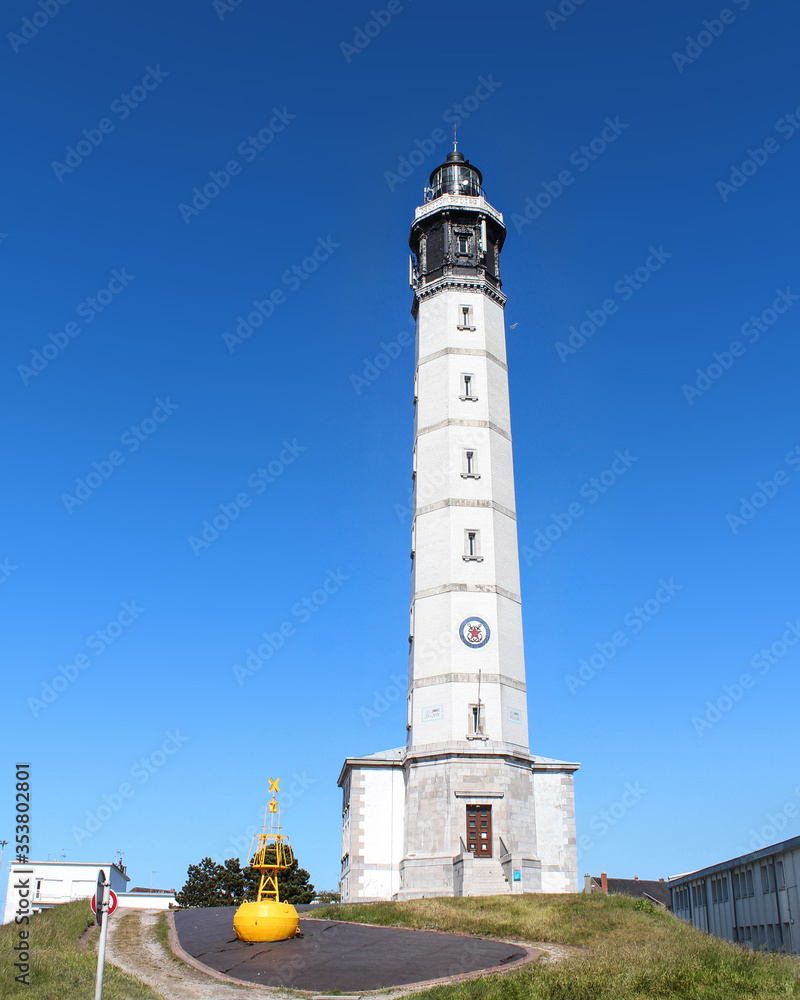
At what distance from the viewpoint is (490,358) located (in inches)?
1897

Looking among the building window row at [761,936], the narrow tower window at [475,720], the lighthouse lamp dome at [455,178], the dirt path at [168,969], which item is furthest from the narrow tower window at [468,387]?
the building window row at [761,936]

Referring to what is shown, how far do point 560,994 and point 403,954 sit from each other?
7.27 metres

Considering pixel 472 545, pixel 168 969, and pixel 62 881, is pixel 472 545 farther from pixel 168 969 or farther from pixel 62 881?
pixel 62 881

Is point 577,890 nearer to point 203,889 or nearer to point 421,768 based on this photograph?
point 421,768

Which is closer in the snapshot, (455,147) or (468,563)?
(468,563)

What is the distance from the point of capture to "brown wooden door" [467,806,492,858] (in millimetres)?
38366

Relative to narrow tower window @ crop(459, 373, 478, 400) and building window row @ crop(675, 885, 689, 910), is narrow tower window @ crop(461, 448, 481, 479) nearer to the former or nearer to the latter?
narrow tower window @ crop(459, 373, 478, 400)

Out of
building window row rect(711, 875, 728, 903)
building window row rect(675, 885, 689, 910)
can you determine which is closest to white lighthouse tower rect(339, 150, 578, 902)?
building window row rect(675, 885, 689, 910)

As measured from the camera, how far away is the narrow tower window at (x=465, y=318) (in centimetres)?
4862

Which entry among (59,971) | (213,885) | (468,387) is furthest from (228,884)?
(59,971)

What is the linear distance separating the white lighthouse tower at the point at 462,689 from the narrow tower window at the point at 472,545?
0.23 feet

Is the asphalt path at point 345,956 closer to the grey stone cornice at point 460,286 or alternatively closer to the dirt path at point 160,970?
the dirt path at point 160,970

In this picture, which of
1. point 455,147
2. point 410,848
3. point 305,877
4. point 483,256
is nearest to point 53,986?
point 410,848

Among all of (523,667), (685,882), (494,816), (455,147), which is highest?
(455,147)
